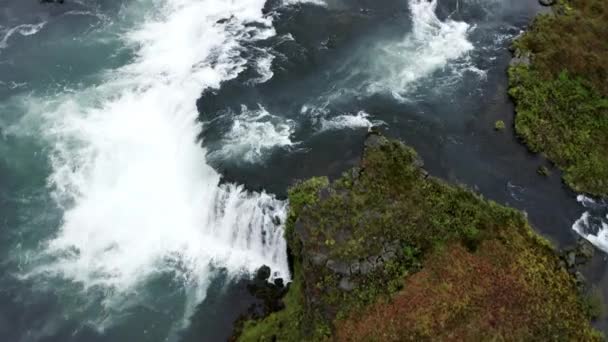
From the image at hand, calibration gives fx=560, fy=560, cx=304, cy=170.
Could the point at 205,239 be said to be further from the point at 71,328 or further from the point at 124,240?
the point at 71,328

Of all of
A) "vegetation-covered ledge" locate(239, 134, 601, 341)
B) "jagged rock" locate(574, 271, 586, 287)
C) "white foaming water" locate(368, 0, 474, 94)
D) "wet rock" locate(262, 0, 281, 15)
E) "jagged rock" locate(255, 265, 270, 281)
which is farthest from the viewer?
"wet rock" locate(262, 0, 281, 15)

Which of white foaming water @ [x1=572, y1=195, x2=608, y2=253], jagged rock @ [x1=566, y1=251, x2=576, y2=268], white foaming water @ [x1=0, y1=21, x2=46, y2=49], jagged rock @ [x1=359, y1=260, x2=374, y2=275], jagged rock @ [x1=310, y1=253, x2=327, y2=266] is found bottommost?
jagged rock @ [x1=566, y1=251, x2=576, y2=268]

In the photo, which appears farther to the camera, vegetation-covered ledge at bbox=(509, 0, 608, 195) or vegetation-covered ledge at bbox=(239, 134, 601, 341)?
vegetation-covered ledge at bbox=(509, 0, 608, 195)

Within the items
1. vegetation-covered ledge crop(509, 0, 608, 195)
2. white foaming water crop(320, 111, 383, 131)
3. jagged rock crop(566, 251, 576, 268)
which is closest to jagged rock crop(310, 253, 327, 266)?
white foaming water crop(320, 111, 383, 131)

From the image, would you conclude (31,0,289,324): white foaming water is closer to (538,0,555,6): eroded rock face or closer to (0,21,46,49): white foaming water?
(0,21,46,49): white foaming water

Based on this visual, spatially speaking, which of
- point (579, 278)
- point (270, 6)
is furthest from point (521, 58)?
point (270, 6)

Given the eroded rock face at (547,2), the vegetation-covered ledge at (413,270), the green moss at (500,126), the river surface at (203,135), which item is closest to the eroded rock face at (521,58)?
the river surface at (203,135)

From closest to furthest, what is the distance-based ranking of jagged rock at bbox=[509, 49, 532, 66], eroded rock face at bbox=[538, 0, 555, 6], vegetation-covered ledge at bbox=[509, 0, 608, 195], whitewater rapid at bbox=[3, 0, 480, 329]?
whitewater rapid at bbox=[3, 0, 480, 329], vegetation-covered ledge at bbox=[509, 0, 608, 195], jagged rock at bbox=[509, 49, 532, 66], eroded rock face at bbox=[538, 0, 555, 6]

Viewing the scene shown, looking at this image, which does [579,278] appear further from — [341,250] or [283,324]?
[283,324]
